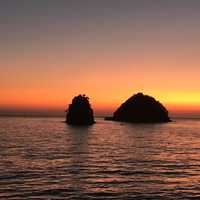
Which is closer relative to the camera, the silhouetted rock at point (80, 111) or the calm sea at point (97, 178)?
the calm sea at point (97, 178)

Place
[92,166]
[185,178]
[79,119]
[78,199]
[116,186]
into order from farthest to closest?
[79,119]
[92,166]
[185,178]
[116,186]
[78,199]

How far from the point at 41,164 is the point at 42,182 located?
1106 cm

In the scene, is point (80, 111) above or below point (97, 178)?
above

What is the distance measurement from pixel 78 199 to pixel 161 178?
1117 cm

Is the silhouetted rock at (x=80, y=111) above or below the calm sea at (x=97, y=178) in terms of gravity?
above

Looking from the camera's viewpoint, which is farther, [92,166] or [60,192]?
[92,166]

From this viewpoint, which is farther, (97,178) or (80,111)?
(80,111)

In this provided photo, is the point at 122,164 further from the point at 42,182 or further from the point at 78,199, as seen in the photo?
the point at 78,199

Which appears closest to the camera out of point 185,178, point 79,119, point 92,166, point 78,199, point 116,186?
point 78,199

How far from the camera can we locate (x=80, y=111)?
176m

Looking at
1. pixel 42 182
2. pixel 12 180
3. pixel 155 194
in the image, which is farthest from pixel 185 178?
pixel 12 180

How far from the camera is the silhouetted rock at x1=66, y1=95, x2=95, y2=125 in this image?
175 m

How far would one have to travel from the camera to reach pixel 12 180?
32531 mm

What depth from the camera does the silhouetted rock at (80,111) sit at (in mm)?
175250
